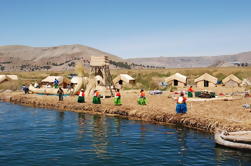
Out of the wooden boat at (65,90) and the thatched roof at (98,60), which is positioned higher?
the thatched roof at (98,60)

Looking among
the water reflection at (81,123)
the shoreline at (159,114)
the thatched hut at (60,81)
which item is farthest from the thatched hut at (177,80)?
the water reflection at (81,123)

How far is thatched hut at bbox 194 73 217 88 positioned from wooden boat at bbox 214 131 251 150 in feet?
132

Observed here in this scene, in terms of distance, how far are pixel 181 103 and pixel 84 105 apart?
1089 cm

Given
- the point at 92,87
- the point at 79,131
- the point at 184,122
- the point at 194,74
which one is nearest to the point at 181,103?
the point at 184,122

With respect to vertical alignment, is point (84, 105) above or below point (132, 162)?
above

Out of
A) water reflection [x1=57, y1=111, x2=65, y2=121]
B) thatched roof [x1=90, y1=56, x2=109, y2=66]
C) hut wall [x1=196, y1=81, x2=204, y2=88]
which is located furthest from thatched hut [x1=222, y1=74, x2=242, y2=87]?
water reflection [x1=57, y1=111, x2=65, y2=121]

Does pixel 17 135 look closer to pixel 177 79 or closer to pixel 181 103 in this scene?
pixel 181 103

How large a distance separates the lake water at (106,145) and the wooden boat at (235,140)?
0.32 m

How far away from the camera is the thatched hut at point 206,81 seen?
178 feet

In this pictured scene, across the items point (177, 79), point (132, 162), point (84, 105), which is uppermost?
point (177, 79)

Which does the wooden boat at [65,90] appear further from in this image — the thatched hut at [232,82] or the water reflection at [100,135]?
the thatched hut at [232,82]

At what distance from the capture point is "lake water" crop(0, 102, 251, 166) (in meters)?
13.6

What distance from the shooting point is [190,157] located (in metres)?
14.0

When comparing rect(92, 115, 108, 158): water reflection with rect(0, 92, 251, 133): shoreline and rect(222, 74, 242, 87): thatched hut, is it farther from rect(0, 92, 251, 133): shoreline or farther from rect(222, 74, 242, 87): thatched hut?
rect(222, 74, 242, 87): thatched hut
